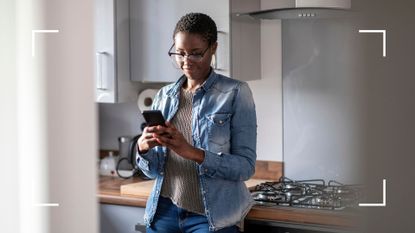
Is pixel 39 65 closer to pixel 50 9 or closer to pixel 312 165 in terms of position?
pixel 50 9

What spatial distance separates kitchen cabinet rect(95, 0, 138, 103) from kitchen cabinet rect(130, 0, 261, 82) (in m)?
0.03

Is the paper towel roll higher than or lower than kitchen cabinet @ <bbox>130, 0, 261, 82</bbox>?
lower

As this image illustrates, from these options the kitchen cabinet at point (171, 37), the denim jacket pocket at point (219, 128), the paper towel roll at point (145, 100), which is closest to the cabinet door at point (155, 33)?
the kitchen cabinet at point (171, 37)

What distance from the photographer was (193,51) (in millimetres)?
1709

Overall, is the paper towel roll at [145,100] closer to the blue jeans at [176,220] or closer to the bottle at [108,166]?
the bottle at [108,166]

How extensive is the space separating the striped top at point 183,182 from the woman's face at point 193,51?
0.40 ft

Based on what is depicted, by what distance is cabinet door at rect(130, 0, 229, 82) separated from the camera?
8.38ft

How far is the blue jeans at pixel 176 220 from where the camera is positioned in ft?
5.52

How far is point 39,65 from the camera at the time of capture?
55 centimetres

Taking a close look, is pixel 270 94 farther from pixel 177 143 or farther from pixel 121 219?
pixel 177 143

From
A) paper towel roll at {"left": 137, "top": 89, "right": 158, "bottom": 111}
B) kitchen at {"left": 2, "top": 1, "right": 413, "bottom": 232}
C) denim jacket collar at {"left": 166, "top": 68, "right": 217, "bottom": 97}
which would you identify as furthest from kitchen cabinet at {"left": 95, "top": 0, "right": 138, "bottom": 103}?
kitchen at {"left": 2, "top": 1, "right": 413, "bottom": 232}

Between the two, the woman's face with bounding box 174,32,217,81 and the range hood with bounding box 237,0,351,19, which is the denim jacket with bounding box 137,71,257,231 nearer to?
the woman's face with bounding box 174,32,217,81

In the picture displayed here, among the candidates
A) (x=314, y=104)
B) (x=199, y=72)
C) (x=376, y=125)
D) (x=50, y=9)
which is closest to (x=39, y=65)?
(x=50, y=9)

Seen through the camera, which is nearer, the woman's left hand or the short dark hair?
the woman's left hand
